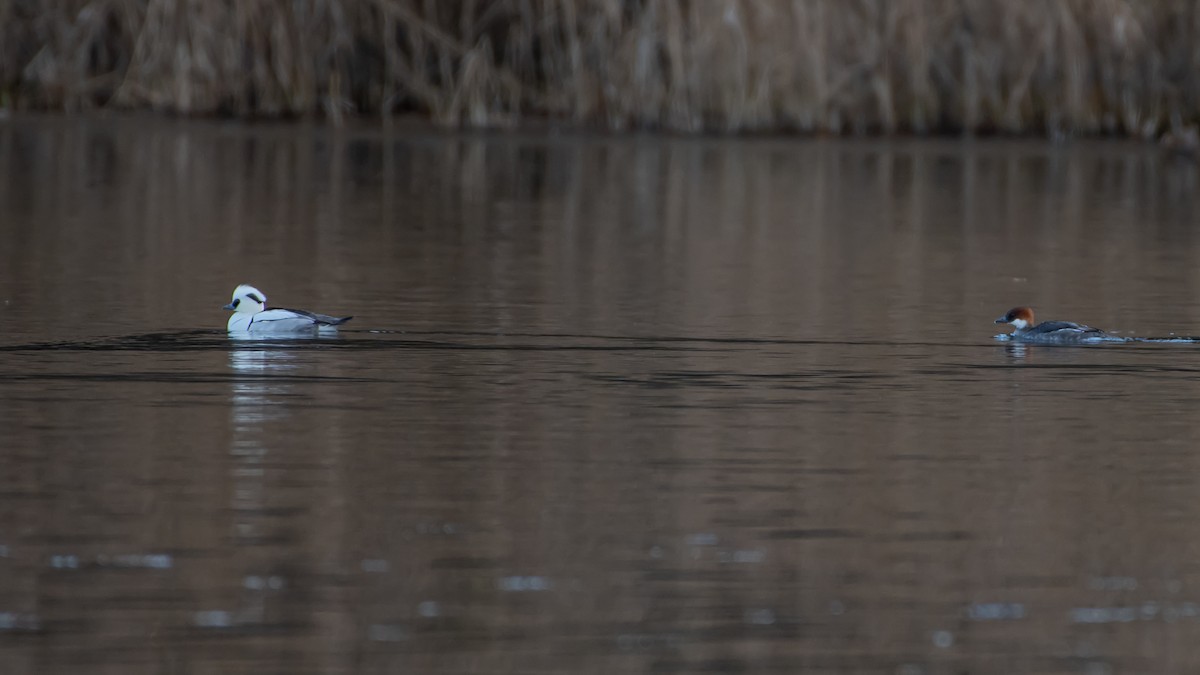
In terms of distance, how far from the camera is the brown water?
228 inches

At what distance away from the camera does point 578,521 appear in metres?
6.88

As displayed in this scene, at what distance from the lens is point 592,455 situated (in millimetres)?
7914

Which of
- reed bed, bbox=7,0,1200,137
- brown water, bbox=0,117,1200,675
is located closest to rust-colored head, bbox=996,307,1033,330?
brown water, bbox=0,117,1200,675

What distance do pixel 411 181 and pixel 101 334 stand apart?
11201 mm

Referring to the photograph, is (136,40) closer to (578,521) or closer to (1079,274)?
(1079,274)

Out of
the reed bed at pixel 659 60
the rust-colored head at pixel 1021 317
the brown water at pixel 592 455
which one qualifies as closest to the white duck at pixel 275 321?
the brown water at pixel 592 455

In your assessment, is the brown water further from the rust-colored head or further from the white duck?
the rust-colored head

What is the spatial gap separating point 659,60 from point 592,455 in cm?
1733

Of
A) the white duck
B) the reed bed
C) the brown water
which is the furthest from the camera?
the reed bed

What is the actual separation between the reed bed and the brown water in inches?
294

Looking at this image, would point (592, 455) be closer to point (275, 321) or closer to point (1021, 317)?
point (275, 321)

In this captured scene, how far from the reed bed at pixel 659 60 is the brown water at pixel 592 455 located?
24.5 ft

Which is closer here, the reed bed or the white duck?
the white duck

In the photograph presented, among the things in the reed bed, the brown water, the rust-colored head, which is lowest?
the brown water
